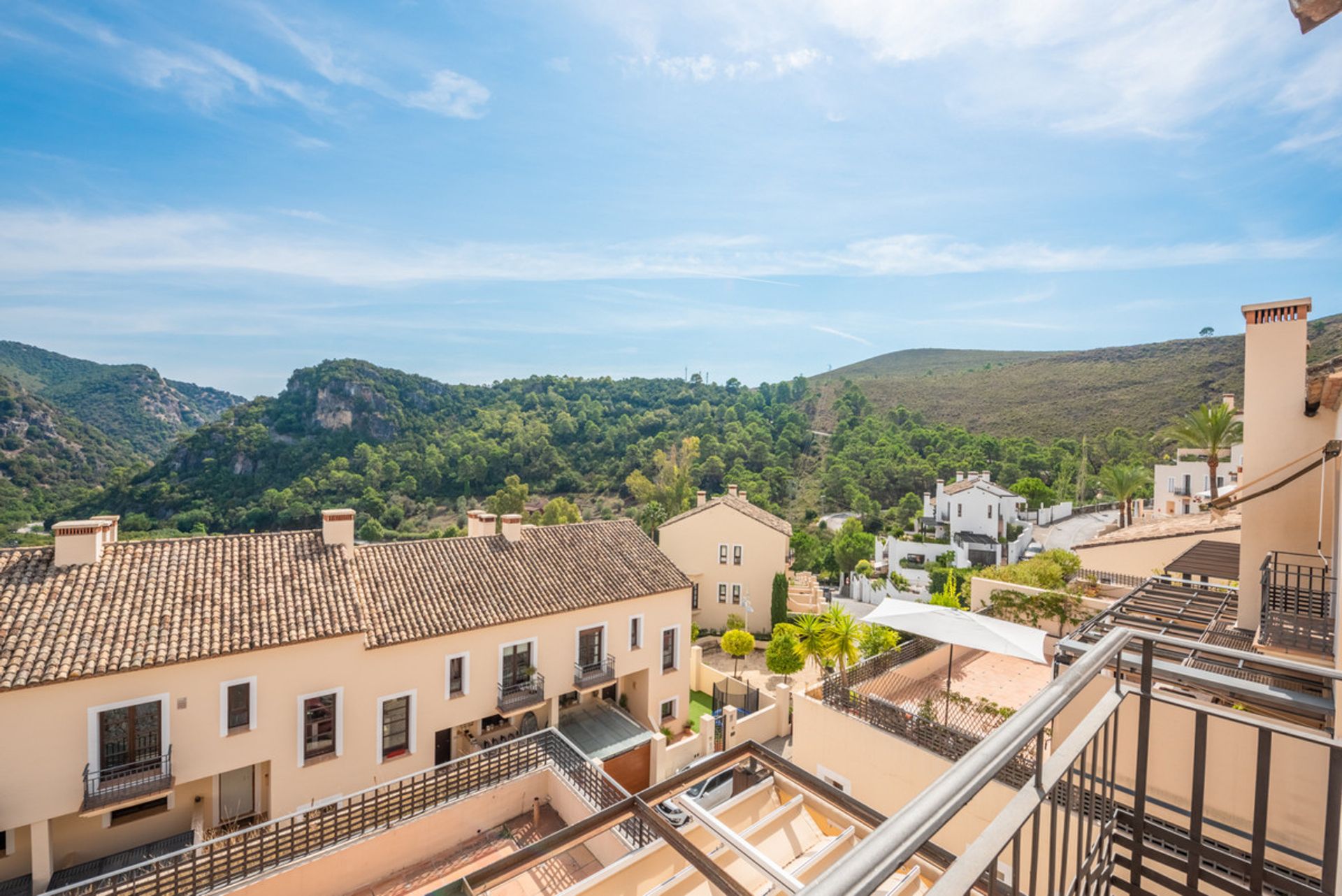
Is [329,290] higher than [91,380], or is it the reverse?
[329,290]

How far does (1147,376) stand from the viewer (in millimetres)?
56500

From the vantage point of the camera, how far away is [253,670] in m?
9.95

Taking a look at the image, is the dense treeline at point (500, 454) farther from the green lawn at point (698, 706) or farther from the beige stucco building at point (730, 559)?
the green lawn at point (698, 706)

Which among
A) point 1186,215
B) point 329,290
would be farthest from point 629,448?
point 1186,215

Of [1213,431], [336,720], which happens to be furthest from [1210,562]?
[336,720]

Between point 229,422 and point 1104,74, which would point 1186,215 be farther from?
point 229,422

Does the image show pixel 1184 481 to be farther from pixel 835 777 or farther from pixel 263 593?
pixel 263 593

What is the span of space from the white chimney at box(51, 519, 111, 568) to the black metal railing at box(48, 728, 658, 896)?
5.15 metres

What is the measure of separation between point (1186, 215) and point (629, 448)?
155 ft

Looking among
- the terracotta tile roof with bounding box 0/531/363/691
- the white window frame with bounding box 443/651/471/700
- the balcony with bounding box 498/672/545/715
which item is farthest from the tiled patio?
the terracotta tile roof with bounding box 0/531/363/691

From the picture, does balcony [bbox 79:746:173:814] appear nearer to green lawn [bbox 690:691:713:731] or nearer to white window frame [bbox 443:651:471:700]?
white window frame [bbox 443:651:471:700]

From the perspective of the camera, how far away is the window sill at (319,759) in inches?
413

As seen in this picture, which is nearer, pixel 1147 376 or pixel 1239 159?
pixel 1239 159

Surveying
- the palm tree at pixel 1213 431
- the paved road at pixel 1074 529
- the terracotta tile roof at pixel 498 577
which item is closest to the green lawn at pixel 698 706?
the terracotta tile roof at pixel 498 577
